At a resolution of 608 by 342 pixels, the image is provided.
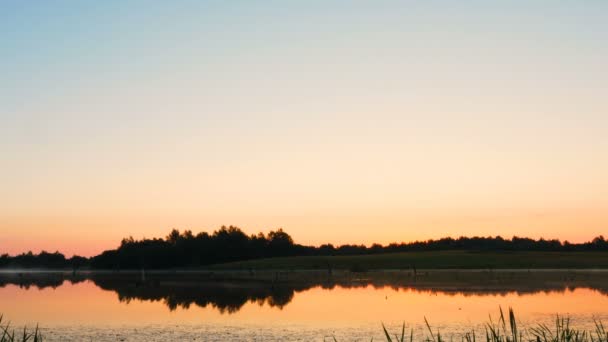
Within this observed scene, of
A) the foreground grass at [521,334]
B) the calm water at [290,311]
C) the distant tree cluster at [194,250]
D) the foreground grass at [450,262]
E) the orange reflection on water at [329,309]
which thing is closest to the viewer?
the foreground grass at [521,334]

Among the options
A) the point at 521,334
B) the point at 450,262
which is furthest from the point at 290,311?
the point at 450,262

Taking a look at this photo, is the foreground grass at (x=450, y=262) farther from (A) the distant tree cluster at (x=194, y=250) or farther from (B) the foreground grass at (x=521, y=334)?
(B) the foreground grass at (x=521, y=334)

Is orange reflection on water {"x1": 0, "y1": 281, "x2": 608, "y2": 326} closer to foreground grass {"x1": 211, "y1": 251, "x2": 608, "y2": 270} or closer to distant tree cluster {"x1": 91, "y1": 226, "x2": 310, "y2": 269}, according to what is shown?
foreground grass {"x1": 211, "y1": 251, "x2": 608, "y2": 270}

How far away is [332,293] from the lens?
201 ft

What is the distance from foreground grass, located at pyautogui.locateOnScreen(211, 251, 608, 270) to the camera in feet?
371

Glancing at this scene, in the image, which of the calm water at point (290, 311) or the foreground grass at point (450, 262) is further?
the foreground grass at point (450, 262)

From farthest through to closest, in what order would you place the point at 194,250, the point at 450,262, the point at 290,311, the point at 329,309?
the point at 194,250, the point at 450,262, the point at 329,309, the point at 290,311

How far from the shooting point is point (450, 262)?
4779 inches

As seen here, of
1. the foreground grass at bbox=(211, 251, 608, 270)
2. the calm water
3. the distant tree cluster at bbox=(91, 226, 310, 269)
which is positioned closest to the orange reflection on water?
the calm water

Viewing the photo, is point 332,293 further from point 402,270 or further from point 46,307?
point 402,270

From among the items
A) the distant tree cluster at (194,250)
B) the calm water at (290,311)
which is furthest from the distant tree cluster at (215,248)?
the calm water at (290,311)

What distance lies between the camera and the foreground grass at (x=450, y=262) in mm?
113188

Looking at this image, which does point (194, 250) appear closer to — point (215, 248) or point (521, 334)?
point (215, 248)

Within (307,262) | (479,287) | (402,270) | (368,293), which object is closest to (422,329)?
(368,293)
